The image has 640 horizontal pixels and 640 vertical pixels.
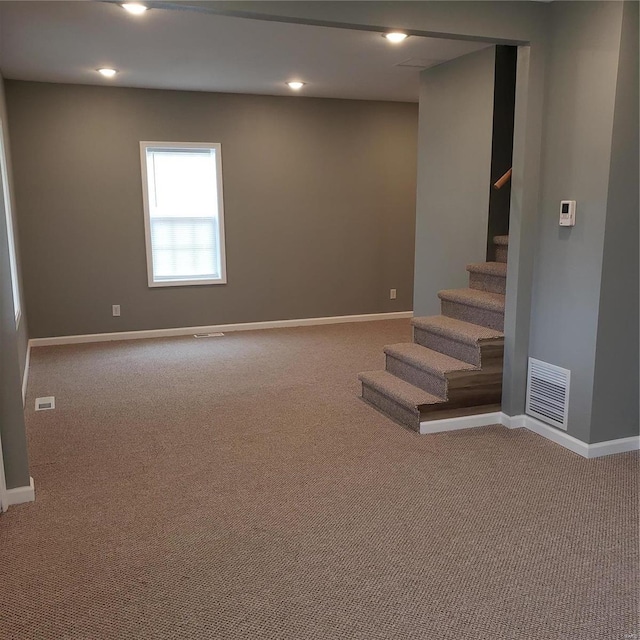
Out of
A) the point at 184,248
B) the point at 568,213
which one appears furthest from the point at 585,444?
the point at 184,248

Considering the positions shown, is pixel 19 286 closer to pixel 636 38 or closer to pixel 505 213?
pixel 505 213

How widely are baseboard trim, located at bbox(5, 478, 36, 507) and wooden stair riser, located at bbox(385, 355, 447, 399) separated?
226 cm

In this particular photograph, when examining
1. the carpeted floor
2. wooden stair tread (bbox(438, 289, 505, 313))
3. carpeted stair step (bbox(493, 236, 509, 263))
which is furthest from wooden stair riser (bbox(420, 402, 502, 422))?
carpeted stair step (bbox(493, 236, 509, 263))

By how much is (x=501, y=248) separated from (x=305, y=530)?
282 cm

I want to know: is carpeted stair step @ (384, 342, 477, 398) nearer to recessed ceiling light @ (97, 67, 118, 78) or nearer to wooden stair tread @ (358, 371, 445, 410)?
wooden stair tread @ (358, 371, 445, 410)

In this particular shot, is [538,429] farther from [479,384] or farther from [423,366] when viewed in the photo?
[423,366]

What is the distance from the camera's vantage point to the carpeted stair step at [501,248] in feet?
14.3

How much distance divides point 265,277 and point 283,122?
1685 millimetres

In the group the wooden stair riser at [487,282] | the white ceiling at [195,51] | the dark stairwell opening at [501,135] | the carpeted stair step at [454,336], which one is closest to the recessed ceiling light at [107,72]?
the white ceiling at [195,51]

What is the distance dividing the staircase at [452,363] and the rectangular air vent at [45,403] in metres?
2.18

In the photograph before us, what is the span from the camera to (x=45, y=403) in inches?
161

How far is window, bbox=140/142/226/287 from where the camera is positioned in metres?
6.01

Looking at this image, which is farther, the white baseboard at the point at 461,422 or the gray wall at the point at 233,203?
the gray wall at the point at 233,203

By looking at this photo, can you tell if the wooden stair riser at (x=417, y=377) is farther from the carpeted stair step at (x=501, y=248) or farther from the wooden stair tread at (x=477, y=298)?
the carpeted stair step at (x=501, y=248)
